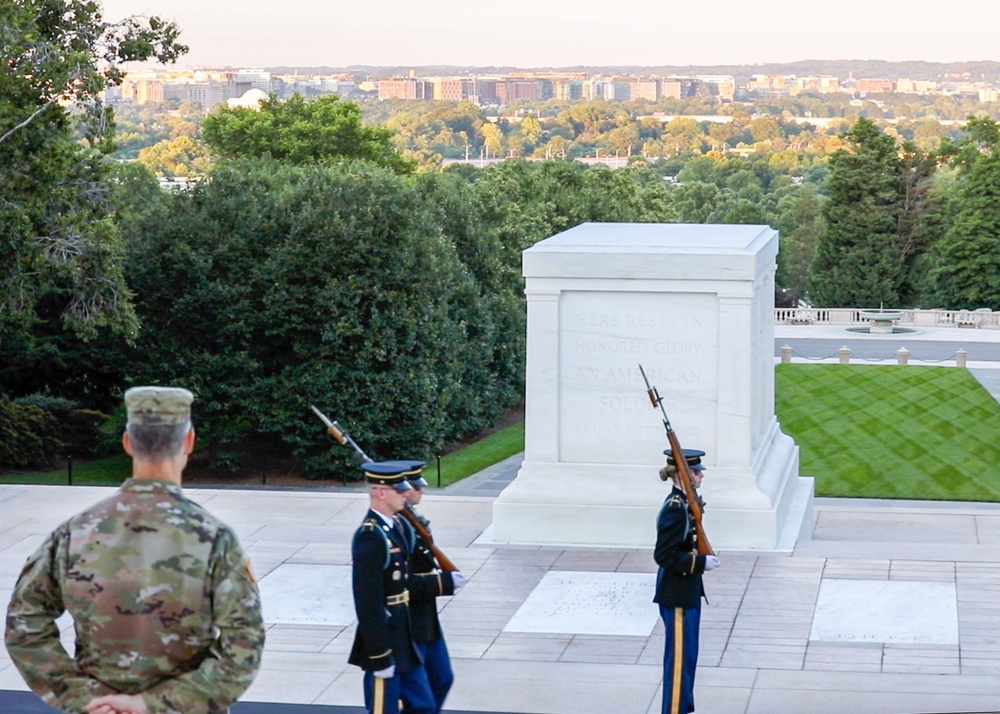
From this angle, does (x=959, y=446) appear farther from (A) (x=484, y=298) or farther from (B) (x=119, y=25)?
(B) (x=119, y=25)

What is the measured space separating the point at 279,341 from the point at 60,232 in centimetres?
528

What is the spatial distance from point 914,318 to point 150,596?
56.6 m

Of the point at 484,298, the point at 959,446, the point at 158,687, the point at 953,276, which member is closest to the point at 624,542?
the point at 158,687

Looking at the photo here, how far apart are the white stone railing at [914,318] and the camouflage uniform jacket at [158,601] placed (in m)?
55.1

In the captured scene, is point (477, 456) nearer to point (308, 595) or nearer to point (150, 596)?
point (308, 595)

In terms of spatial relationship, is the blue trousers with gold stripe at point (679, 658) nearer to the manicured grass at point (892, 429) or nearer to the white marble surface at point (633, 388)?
the white marble surface at point (633, 388)

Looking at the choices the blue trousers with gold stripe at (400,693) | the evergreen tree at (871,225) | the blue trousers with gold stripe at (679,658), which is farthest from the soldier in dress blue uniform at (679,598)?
the evergreen tree at (871,225)

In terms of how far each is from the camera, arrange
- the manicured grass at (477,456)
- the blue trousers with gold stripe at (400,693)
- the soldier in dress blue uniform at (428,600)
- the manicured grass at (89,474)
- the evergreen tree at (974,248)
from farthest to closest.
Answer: the evergreen tree at (974,248), the manicured grass at (477,456), the manicured grass at (89,474), the soldier in dress blue uniform at (428,600), the blue trousers with gold stripe at (400,693)

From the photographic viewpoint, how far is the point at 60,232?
74.4 feet

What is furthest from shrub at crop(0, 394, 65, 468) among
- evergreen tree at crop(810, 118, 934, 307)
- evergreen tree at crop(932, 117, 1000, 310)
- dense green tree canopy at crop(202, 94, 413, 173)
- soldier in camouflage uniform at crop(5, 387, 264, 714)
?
evergreen tree at crop(810, 118, 934, 307)

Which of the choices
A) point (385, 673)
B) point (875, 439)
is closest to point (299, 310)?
point (875, 439)

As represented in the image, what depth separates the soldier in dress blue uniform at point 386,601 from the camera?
7.68m

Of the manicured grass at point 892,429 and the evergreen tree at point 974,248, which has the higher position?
the manicured grass at point 892,429

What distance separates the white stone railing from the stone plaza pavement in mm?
44153
